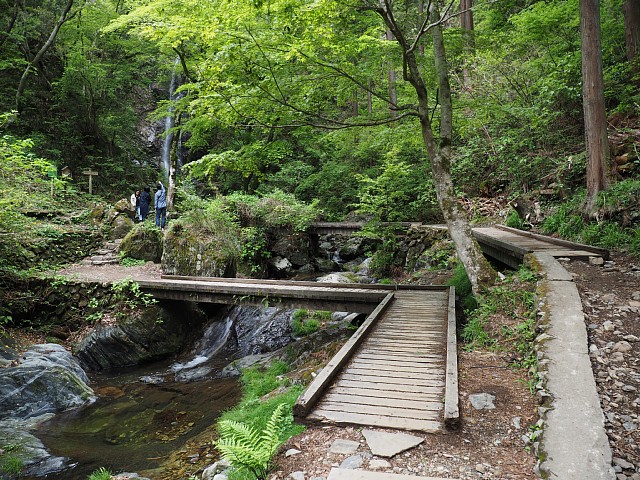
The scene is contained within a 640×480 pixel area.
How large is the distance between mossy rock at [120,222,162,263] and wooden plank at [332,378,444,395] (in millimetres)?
12020

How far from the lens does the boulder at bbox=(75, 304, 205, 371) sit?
10.4 m

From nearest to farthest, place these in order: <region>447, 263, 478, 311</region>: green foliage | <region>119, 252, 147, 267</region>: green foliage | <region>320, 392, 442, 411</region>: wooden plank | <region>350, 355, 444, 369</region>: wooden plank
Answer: <region>320, 392, 442, 411</region>: wooden plank < <region>350, 355, 444, 369</region>: wooden plank < <region>447, 263, 478, 311</region>: green foliage < <region>119, 252, 147, 267</region>: green foliage

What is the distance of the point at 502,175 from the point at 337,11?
11852 millimetres

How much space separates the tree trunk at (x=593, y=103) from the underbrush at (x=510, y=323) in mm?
4193

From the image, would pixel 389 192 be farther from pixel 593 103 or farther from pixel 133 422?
pixel 133 422

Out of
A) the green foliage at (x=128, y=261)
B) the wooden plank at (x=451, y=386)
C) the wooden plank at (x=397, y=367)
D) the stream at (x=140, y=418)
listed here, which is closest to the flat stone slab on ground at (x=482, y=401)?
Result: the wooden plank at (x=451, y=386)

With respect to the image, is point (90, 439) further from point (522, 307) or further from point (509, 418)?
point (522, 307)

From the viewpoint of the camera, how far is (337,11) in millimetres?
6938

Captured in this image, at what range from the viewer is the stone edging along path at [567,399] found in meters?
3.04

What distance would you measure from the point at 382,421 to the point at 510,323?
10.2 feet

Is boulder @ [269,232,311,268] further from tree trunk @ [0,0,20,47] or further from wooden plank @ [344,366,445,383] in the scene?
tree trunk @ [0,0,20,47]

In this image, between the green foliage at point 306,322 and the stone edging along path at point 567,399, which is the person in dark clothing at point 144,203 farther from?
the stone edging along path at point 567,399

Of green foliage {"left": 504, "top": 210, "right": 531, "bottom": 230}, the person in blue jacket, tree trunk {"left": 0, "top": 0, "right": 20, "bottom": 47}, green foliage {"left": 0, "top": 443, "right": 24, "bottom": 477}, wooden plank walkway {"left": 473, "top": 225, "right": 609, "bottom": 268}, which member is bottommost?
green foliage {"left": 0, "top": 443, "right": 24, "bottom": 477}

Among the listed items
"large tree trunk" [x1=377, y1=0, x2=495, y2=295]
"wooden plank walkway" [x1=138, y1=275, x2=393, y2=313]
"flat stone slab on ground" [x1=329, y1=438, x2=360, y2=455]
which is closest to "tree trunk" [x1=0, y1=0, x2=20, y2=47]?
"wooden plank walkway" [x1=138, y1=275, x2=393, y2=313]
